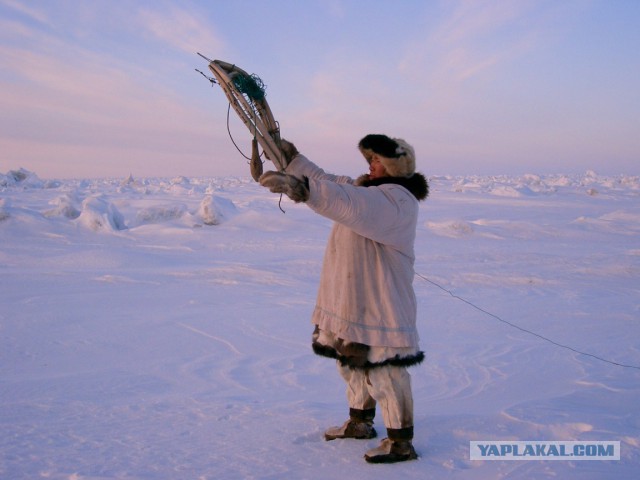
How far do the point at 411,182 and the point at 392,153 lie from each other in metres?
0.16

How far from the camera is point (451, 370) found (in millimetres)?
4598

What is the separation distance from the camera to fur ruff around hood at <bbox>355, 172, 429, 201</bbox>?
8.46 feet

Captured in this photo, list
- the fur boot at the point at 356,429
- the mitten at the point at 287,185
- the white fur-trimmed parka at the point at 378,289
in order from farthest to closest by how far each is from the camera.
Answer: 1. the fur boot at the point at 356,429
2. the white fur-trimmed parka at the point at 378,289
3. the mitten at the point at 287,185

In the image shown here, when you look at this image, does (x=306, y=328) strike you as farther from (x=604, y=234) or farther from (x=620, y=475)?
(x=604, y=234)

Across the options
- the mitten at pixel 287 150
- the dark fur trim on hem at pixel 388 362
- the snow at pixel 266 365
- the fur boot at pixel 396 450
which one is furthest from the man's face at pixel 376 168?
the snow at pixel 266 365

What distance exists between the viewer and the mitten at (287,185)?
211cm

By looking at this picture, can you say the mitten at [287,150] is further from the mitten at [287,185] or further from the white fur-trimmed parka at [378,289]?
the mitten at [287,185]

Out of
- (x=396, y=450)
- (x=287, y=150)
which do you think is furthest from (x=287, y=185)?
(x=396, y=450)

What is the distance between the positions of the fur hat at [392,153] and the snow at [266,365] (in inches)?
51.6

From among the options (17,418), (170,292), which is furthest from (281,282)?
(17,418)

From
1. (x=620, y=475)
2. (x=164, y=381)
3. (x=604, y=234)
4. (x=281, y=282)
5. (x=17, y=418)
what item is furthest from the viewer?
(x=604, y=234)

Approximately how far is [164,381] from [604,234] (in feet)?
50.8

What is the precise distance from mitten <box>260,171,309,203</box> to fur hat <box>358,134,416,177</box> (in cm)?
57

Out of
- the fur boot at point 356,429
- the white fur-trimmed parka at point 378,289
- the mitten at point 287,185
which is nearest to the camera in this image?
the mitten at point 287,185
